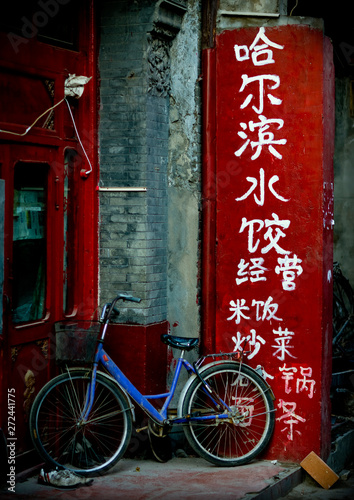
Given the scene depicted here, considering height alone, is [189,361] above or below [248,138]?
below

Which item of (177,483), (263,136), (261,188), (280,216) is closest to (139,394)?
(177,483)

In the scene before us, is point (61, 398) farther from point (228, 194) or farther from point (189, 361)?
point (228, 194)

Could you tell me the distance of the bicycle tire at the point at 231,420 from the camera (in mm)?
6738

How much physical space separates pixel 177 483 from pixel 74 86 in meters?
3.43

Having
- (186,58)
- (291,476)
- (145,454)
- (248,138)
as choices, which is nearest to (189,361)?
(145,454)

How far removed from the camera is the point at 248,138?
702 centimetres

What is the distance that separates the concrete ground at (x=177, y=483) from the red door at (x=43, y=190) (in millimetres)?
647

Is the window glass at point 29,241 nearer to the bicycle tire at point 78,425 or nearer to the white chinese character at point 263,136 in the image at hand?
the bicycle tire at point 78,425

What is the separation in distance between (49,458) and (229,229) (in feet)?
8.29

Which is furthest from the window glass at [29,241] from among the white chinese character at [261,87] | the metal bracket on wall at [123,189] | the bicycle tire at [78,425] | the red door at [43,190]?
the white chinese character at [261,87]

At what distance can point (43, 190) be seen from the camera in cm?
666

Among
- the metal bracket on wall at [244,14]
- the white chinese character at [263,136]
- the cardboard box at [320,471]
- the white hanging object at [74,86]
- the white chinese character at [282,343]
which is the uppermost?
the metal bracket on wall at [244,14]

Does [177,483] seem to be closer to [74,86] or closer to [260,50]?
[74,86]

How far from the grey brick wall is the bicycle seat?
34 centimetres
